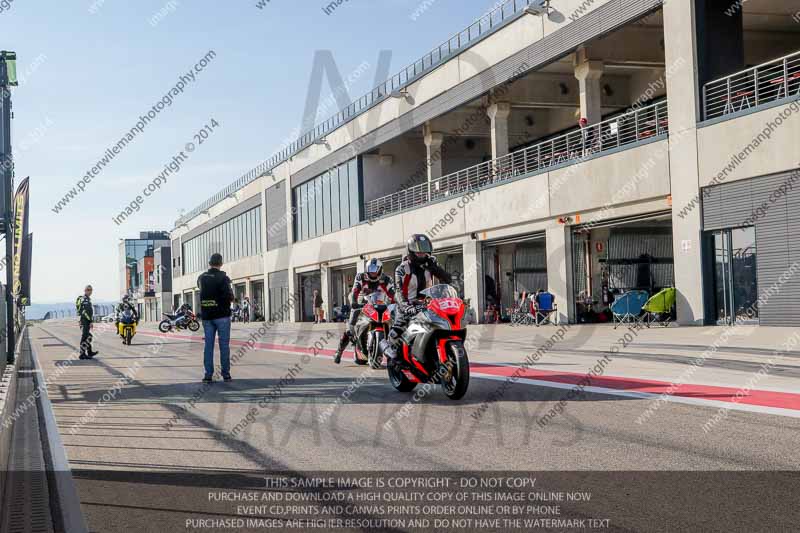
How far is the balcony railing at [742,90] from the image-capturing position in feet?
65.4

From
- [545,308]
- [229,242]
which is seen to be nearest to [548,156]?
[545,308]

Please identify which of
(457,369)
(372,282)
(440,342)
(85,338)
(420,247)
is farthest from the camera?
(85,338)

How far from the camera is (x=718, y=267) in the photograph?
831 inches

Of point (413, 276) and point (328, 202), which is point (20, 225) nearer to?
point (413, 276)

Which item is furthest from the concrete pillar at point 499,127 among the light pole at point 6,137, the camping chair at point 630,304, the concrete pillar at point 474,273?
the light pole at point 6,137

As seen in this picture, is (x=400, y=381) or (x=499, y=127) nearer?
(x=400, y=381)

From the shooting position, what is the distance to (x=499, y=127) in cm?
3291

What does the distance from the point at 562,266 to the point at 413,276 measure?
1893 cm

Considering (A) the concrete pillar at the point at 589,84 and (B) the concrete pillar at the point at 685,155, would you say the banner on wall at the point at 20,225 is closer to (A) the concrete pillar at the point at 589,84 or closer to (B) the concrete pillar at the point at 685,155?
(B) the concrete pillar at the point at 685,155

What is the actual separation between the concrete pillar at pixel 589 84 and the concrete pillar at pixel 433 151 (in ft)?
36.7

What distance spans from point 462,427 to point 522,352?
9430 millimetres

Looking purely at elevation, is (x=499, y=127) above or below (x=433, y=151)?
below

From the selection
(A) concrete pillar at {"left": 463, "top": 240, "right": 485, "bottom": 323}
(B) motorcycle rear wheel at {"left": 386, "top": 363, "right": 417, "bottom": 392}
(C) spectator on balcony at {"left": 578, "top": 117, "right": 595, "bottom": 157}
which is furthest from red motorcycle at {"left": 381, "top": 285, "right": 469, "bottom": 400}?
(A) concrete pillar at {"left": 463, "top": 240, "right": 485, "bottom": 323}

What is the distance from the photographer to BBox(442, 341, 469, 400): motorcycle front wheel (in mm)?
8422
